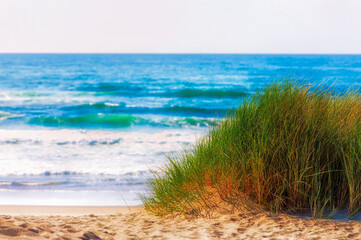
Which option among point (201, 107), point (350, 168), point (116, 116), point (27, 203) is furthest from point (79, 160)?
point (201, 107)

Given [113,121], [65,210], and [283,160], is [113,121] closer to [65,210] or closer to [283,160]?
[65,210]

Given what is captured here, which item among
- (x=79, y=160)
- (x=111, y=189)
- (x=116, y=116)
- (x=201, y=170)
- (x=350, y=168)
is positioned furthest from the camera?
(x=116, y=116)

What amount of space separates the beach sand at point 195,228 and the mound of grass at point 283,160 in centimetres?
18

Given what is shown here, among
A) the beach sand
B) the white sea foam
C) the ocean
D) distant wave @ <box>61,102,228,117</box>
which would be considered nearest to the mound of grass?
the beach sand

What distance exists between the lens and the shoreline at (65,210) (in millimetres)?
5195

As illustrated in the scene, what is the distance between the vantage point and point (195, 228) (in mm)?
3596

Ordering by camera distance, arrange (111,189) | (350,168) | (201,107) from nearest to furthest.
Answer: (350,168)
(111,189)
(201,107)

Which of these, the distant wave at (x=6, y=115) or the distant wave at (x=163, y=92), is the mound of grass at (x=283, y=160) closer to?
the distant wave at (x=6, y=115)

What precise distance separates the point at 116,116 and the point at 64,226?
15.3 metres

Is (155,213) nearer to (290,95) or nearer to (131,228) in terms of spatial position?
(131,228)

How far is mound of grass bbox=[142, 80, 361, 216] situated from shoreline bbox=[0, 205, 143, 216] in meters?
1.35

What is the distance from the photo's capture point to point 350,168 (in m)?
3.59

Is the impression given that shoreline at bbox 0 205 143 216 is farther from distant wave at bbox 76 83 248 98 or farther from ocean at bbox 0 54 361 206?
distant wave at bbox 76 83 248 98

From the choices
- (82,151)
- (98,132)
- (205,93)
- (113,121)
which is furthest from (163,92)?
(82,151)
